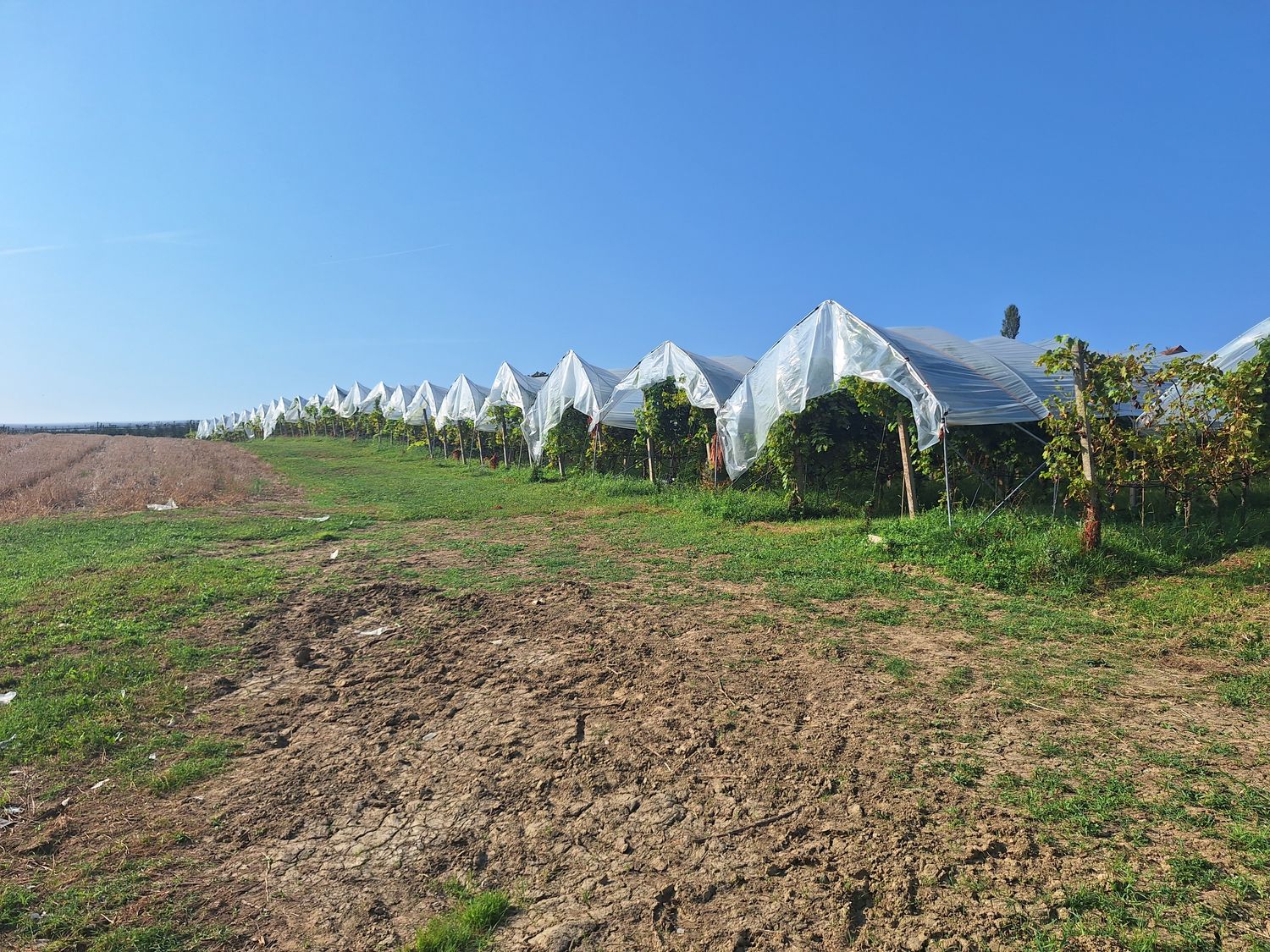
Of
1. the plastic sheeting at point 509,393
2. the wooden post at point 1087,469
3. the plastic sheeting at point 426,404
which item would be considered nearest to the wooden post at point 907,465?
the wooden post at point 1087,469

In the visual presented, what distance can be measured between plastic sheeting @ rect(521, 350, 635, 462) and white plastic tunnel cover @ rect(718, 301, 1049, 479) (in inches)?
202

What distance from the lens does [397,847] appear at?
9.39ft

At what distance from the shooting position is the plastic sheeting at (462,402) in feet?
79.1

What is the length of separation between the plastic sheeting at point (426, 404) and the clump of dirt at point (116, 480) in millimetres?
6485

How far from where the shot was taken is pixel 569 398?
18.2 m

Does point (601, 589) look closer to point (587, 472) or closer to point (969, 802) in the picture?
point (969, 802)

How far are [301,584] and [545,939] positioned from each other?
6088 millimetres

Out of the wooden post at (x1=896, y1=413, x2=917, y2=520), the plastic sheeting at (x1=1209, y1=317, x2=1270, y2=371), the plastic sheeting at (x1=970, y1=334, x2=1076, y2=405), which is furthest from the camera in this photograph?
the plastic sheeting at (x1=970, y1=334, x2=1076, y2=405)

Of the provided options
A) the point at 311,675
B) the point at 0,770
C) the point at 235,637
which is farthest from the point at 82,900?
the point at 235,637

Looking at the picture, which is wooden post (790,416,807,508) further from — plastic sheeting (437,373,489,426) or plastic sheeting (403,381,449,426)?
plastic sheeting (403,381,449,426)

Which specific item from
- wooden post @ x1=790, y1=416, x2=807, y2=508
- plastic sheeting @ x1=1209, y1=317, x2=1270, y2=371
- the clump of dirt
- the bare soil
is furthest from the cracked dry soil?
the clump of dirt

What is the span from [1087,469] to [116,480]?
21980mm

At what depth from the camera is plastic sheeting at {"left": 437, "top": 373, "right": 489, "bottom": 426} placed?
24109mm

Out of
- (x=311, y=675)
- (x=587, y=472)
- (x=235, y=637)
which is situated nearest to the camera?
(x=311, y=675)
